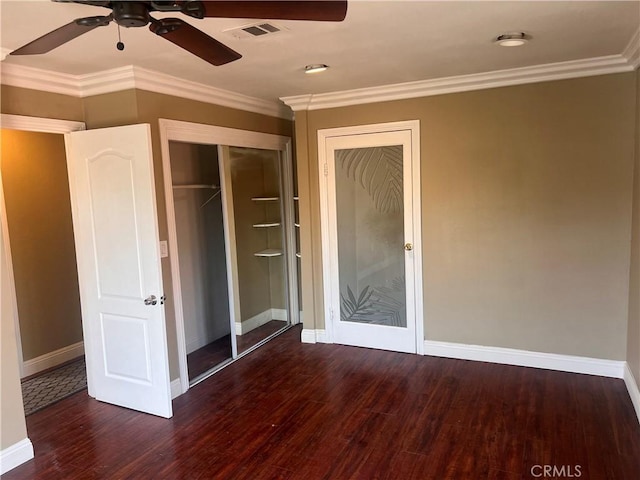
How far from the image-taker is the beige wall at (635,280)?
3.24 meters

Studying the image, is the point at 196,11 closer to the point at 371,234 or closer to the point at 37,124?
the point at 37,124

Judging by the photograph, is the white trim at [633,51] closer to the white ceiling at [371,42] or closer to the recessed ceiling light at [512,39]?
the white ceiling at [371,42]

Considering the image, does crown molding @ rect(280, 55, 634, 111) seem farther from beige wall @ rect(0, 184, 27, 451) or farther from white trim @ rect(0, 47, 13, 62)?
beige wall @ rect(0, 184, 27, 451)

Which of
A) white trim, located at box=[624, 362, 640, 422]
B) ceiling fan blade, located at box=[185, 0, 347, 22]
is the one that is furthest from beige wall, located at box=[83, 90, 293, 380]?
white trim, located at box=[624, 362, 640, 422]

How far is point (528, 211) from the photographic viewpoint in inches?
149

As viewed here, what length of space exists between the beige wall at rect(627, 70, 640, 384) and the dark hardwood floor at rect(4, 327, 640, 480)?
0.29m

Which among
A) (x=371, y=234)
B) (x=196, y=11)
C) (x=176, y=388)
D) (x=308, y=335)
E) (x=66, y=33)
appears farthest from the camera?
(x=308, y=335)

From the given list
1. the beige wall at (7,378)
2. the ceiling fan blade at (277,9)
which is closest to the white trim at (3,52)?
the beige wall at (7,378)

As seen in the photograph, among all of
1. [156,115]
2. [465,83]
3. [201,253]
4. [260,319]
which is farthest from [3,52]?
[260,319]

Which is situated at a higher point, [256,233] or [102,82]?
[102,82]

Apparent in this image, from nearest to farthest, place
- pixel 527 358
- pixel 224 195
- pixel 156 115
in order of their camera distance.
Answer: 1. pixel 156 115
2. pixel 527 358
3. pixel 224 195

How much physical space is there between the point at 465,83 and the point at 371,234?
1.54m

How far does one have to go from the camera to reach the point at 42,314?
432 cm

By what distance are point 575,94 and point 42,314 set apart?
4.93 m
